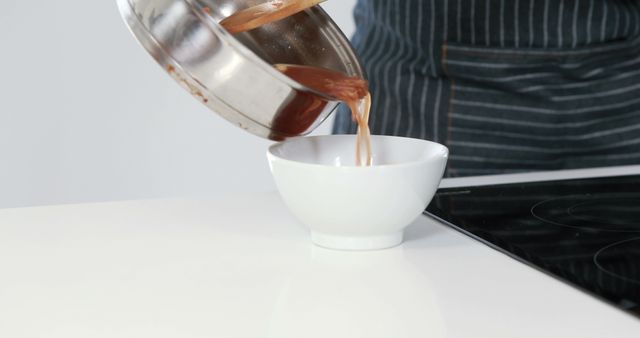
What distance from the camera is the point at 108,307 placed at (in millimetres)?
608

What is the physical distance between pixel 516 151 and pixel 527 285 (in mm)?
700

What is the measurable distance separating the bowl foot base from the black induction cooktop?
0.23ft

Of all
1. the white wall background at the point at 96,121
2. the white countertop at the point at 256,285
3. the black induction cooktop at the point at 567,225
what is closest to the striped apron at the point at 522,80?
the black induction cooktop at the point at 567,225

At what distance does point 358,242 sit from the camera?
0.76 m

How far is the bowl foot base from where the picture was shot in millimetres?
756

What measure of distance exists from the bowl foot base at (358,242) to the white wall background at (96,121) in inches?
77.9

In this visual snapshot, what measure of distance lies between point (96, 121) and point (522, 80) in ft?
5.52

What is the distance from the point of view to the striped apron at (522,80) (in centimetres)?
130

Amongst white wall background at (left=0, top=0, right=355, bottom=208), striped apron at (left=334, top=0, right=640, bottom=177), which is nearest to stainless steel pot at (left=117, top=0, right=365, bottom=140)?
striped apron at (left=334, top=0, right=640, bottom=177)

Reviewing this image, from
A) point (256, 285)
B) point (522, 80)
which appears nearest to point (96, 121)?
point (522, 80)

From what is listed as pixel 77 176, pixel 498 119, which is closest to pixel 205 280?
pixel 498 119

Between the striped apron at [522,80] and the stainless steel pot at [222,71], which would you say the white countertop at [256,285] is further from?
the striped apron at [522,80]

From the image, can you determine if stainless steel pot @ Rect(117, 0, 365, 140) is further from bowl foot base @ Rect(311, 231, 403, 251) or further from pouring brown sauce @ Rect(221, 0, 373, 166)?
bowl foot base @ Rect(311, 231, 403, 251)

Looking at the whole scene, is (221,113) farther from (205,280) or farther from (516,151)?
(516,151)
